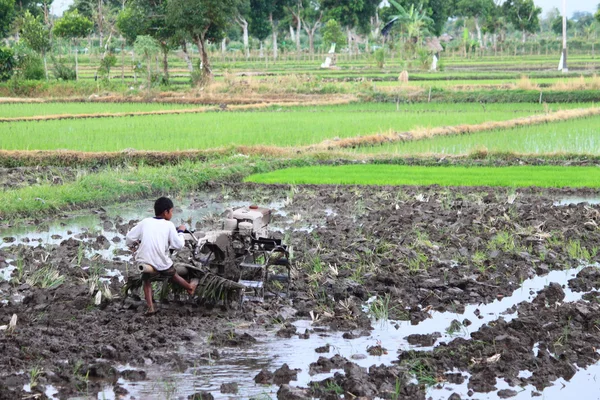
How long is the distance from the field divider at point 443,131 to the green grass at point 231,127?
730 millimetres

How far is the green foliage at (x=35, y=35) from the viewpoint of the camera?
35.2m

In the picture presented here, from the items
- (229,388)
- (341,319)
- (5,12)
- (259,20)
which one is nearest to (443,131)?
(341,319)

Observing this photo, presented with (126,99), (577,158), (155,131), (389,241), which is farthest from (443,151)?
(126,99)

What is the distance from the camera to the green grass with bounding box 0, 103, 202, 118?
81.4 feet

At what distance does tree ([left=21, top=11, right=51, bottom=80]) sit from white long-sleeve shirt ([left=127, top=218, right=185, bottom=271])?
3111 centimetres

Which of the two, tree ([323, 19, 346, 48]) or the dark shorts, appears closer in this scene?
the dark shorts

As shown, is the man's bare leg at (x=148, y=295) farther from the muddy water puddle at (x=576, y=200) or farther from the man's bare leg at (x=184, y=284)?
the muddy water puddle at (x=576, y=200)

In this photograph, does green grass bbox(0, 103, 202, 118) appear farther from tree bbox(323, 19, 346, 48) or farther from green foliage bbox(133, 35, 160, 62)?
tree bbox(323, 19, 346, 48)

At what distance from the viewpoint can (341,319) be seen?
668 centimetres

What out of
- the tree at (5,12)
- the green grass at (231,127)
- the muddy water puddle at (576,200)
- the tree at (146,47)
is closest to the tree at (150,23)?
the tree at (146,47)

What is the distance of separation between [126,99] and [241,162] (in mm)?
16623

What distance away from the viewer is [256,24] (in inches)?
2306

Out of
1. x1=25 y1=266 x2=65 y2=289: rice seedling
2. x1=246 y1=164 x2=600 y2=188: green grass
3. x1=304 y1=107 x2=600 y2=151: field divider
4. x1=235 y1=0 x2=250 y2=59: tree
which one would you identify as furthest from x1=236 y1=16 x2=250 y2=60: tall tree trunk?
x1=25 y1=266 x2=65 y2=289: rice seedling

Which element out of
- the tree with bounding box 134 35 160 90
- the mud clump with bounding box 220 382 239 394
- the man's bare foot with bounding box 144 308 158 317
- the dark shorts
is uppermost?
the tree with bounding box 134 35 160 90
